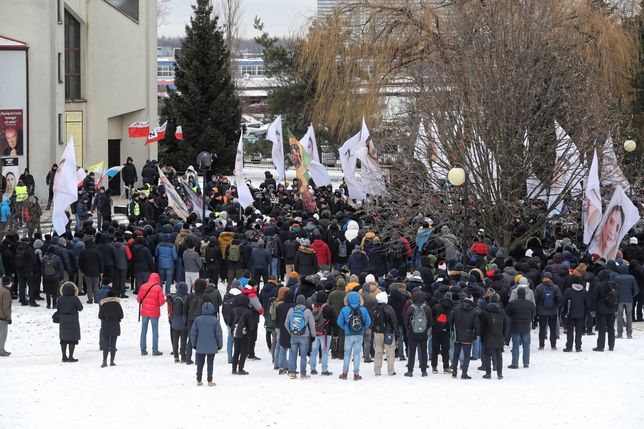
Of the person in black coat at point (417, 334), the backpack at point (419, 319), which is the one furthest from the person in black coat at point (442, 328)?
the backpack at point (419, 319)

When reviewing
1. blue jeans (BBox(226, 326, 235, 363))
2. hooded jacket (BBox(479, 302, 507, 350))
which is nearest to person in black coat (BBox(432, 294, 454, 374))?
hooded jacket (BBox(479, 302, 507, 350))

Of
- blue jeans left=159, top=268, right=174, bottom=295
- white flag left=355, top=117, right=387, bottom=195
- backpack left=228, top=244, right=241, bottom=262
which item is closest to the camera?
blue jeans left=159, top=268, right=174, bottom=295

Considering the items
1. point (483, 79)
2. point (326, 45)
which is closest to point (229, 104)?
point (326, 45)

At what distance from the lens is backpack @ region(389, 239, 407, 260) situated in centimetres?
2683

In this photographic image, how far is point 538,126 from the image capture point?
27.4 m

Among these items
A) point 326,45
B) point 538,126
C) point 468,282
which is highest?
point 326,45

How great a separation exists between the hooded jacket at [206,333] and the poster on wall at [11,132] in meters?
22.0

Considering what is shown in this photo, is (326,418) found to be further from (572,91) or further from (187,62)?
(187,62)

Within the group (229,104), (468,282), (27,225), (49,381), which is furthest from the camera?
(229,104)

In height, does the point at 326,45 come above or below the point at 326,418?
above

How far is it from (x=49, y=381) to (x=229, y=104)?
3366 centimetres

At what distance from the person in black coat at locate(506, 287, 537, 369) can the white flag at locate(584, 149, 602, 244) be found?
492 centimetres

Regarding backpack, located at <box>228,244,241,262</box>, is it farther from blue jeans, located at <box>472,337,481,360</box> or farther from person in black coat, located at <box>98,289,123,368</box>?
blue jeans, located at <box>472,337,481,360</box>

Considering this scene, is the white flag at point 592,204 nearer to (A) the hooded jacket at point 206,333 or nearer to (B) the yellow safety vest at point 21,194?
(A) the hooded jacket at point 206,333
